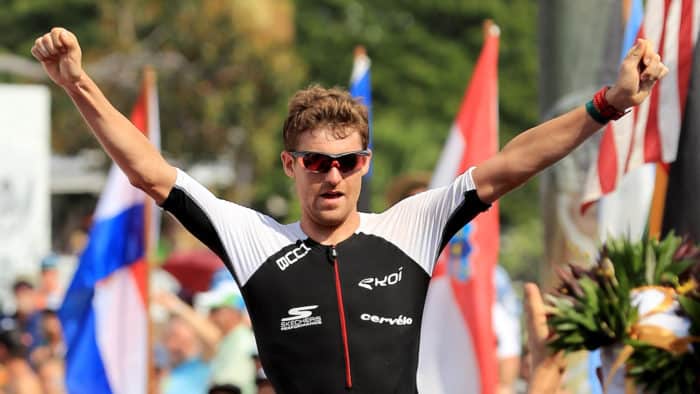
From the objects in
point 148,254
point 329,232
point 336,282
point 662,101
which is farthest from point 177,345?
point 336,282

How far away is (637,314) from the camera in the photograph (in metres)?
4.95

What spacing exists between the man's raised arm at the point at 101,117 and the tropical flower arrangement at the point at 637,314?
1329mm

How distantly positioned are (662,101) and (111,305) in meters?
4.71

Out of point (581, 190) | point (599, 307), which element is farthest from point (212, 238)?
point (581, 190)

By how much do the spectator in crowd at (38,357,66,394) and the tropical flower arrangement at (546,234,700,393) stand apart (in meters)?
7.42

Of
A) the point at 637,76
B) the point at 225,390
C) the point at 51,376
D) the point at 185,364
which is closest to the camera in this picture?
the point at 637,76

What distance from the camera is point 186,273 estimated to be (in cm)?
1345

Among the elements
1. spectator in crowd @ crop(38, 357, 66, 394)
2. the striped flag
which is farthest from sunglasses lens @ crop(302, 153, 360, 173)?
spectator in crowd @ crop(38, 357, 66, 394)

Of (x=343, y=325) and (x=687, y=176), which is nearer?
(x=343, y=325)

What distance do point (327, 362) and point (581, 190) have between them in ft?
13.8

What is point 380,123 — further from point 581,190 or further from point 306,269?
point 306,269

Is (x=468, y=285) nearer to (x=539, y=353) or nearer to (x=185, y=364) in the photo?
(x=185, y=364)

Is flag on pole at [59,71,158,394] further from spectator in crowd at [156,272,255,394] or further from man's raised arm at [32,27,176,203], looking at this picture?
man's raised arm at [32,27,176,203]

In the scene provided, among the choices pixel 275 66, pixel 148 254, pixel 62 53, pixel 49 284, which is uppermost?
pixel 275 66
